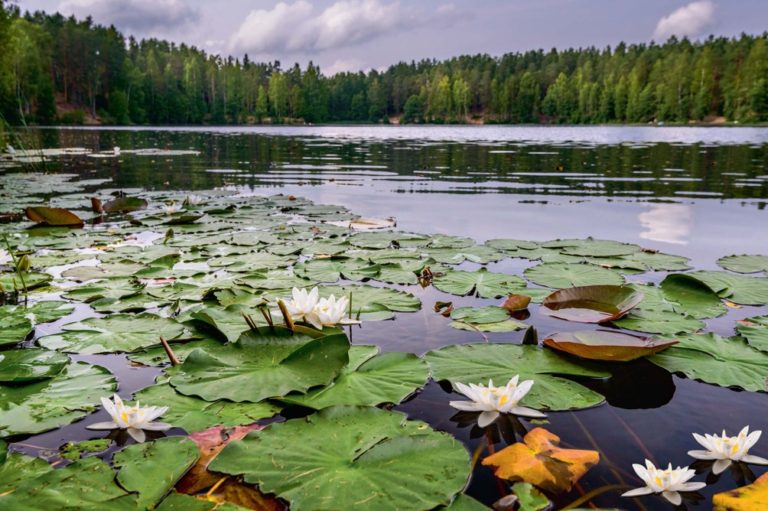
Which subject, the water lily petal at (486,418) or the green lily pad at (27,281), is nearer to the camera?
the water lily petal at (486,418)

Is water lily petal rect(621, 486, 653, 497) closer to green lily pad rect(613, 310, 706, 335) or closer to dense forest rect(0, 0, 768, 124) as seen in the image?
green lily pad rect(613, 310, 706, 335)

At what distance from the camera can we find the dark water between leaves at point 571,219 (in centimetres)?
151

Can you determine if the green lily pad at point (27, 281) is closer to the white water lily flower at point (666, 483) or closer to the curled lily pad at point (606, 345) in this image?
the curled lily pad at point (606, 345)

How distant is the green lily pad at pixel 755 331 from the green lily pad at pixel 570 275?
26.5 inches

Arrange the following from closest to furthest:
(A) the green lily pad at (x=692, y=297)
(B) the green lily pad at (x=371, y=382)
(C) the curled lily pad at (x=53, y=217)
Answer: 1. (B) the green lily pad at (x=371, y=382)
2. (A) the green lily pad at (x=692, y=297)
3. (C) the curled lily pad at (x=53, y=217)

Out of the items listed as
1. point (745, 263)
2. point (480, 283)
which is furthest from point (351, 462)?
point (745, 263)

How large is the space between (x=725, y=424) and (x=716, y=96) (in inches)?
2919

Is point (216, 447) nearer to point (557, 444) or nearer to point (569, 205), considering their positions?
point (557, 444)

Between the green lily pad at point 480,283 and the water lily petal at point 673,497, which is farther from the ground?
the green lily pad at point 480,283

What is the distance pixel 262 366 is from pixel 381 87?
99.1 metres

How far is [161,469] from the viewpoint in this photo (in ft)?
4.23

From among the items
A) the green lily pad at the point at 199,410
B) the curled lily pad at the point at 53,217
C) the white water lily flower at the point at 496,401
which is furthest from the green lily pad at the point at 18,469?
the curled lily pad at the point at 53,217

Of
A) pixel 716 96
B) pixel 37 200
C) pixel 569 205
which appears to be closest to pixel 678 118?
pixel 716 96

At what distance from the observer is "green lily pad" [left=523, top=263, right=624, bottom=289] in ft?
9.84
